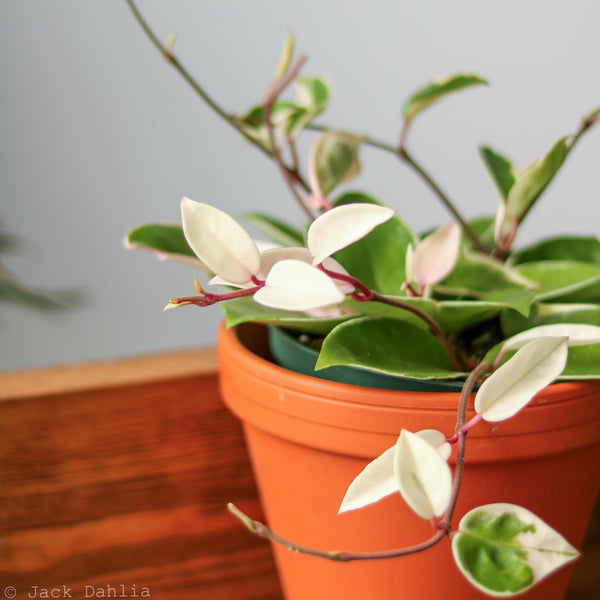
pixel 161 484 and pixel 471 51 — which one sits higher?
pixel 471 51

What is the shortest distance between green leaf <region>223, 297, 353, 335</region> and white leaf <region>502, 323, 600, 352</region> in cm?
10

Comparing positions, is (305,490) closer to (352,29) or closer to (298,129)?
(298,129)

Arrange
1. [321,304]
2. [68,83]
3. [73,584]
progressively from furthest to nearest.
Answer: [68,83]
[73,584]
[321,304]

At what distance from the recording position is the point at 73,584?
0.55 metres

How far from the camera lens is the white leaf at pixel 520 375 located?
30 centimetres

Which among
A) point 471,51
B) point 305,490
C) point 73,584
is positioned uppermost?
point 471,51

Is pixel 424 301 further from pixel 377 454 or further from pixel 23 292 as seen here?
pixel 23 292

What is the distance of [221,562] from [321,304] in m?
0.41

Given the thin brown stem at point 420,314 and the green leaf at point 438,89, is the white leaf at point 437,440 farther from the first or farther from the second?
the green leaf at point 438,89

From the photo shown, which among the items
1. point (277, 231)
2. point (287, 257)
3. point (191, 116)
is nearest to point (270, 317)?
point (287, 257)

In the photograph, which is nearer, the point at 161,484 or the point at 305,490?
the point at 305,490

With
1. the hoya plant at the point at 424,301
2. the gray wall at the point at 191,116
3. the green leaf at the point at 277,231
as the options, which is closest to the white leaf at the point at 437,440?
the hoya plant at the point at 424,301

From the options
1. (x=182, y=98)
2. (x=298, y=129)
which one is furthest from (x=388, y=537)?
(x=182, y=98)

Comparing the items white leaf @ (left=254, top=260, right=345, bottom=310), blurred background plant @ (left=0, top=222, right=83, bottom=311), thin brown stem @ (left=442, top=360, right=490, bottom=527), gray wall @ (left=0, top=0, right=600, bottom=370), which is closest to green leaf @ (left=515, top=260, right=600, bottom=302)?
thin brown stem @ (left=442, top=360, right=490, bottom=527)
